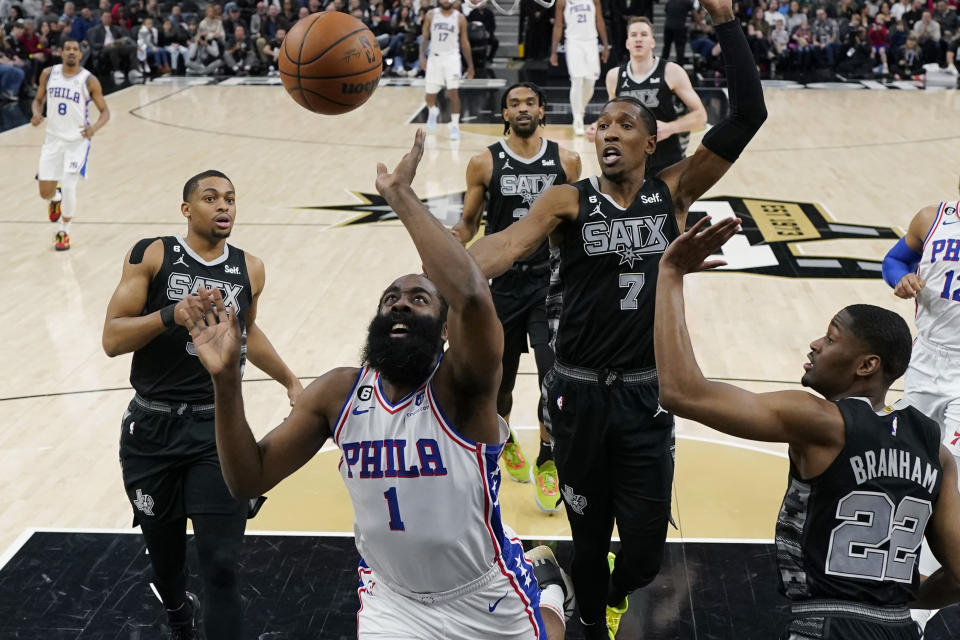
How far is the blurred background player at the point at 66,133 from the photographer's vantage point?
1158cm

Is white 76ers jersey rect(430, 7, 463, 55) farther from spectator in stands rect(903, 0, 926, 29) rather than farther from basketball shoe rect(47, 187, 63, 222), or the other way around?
spectator in stands rect(903, 0, 926, 29)

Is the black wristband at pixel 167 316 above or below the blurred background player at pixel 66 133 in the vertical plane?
above

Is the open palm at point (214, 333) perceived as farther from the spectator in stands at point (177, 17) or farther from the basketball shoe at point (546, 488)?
the spectator in stands at point (177, 17)

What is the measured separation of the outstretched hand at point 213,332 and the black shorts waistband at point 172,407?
1.43m

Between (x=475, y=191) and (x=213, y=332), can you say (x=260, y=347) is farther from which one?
(x=475, y=191)

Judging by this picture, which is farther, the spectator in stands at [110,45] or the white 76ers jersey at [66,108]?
the spectator in stands at [110,45]

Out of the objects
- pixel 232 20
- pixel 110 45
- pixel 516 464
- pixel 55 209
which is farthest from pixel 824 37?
pixel 516 464

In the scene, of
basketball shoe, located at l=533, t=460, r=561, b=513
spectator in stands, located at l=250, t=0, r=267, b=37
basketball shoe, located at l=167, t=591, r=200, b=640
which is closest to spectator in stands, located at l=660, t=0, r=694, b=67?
spectator in stands, located at l=250, t=0, r=267, b=37

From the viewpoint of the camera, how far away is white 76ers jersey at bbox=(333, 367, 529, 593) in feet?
11.6

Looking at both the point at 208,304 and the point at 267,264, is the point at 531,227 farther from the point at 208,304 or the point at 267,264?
the point at 267,264

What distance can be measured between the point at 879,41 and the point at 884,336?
23.7 metres

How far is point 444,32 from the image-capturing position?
58.7 feet

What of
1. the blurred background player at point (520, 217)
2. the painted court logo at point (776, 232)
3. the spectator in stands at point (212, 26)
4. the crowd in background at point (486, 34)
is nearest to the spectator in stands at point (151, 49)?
the crowd in background at point (486, 34)

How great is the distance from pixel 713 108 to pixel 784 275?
388 inches
